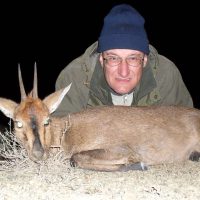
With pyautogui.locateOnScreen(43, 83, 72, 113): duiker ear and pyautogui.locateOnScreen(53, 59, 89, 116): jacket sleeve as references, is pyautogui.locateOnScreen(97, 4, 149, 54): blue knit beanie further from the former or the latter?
pyautogui.locateOnScreen(43, 83, 72, 113): duiker ear

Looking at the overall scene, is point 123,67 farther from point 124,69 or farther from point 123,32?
point 123,32

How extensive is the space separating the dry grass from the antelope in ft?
0.75

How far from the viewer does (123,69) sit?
8.50 m

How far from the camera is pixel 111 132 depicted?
297 inches

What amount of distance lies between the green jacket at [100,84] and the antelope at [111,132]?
1272mm

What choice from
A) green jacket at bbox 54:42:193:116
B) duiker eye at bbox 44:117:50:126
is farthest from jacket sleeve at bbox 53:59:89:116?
duiker eye at bbox 44:117:50:126

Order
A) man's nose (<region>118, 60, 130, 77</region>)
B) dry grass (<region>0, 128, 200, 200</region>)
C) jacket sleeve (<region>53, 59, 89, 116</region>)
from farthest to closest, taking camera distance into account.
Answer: jacket sleeve (<region>53, 59, 89, 116</region>), man's nose (<region>118, 60, 130, 77</region>), dry grass (<region>0, 128, 200, 200</region>)

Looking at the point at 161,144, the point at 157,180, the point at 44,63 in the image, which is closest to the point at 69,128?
the point at 161,144

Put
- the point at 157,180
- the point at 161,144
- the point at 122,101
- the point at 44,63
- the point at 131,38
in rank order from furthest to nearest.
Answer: the point at 44,63
the point at 122,101
the point at 131,38
the point at 161,144
the point at 157,180

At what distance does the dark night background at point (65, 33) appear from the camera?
40.0 metres

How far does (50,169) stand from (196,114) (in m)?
2.68

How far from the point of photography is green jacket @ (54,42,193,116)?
363 inches

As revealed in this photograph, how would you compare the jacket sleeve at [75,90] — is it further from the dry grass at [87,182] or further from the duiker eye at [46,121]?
the dry grass at [87,182]

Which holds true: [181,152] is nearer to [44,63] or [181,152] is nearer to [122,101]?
[122,101]
